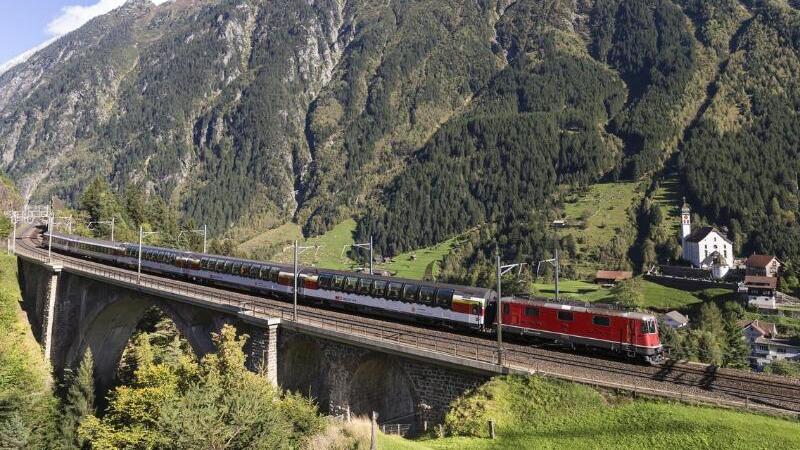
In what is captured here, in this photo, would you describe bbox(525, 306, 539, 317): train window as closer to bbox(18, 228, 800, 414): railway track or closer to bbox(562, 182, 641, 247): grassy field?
bbox(18, 228, 800, 414): railway track

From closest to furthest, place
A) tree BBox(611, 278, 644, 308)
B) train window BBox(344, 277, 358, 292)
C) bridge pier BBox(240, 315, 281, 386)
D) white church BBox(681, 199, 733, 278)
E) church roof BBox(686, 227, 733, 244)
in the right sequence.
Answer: bridge pier BBox(240, 315, 281, 386), train window BBox(344, 277, 358, 292), tree BBox(611, 278, 644, 308), white church BBox(681, 199, 733, 278), church roof BBox(686, 227, 733, 244)

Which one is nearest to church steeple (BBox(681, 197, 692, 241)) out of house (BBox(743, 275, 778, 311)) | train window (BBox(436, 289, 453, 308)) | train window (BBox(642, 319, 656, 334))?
house (BBox(743, 275, 778, 311))

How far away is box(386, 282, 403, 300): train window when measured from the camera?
35875 mm

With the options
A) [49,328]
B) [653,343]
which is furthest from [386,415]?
[49,328]

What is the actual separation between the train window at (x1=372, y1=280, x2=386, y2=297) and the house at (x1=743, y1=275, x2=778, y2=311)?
9784 centimetres

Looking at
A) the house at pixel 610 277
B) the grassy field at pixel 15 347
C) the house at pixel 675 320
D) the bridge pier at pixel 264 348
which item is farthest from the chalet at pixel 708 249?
the grassy field at pixel 15 347

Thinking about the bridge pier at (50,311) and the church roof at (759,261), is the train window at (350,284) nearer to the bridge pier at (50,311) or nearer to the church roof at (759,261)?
the bridge pier at (50,311)

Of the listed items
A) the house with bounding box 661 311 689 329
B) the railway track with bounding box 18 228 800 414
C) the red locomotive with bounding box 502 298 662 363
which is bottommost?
the house with bounding box 661 311 689 329

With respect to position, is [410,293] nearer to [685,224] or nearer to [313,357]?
[313,357]

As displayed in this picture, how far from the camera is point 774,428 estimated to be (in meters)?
A: 18.1

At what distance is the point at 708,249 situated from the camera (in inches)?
5566

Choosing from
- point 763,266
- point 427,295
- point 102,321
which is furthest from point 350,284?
point 763,266

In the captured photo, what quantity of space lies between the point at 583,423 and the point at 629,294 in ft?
291

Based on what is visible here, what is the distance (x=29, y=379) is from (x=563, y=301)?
4476cm
